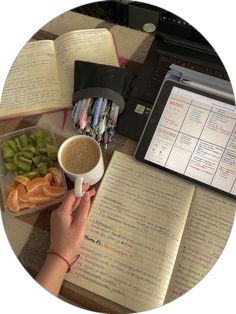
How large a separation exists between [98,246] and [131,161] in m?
0.21

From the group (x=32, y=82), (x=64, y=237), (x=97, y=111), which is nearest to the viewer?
(x=64, y=237)

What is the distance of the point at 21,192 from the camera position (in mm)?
725

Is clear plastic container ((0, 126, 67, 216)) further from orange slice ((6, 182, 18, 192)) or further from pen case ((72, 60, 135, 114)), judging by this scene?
pen case ((72, 60, 135, 114))

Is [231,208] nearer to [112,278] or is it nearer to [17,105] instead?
[112,278]

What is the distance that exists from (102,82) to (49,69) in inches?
7.0

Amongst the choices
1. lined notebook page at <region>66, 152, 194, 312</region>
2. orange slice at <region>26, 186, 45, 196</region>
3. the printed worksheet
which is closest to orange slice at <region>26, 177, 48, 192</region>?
orange slice at <region>26, 186, 45, 196</region>

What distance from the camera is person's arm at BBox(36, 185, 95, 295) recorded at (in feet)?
2.16

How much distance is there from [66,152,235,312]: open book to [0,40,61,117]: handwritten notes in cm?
26

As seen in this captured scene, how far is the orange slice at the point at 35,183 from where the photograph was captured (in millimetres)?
723

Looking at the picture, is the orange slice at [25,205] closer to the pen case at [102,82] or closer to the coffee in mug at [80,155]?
the coffee in mug at [80,155]

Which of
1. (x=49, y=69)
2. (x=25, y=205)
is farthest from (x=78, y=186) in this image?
(x=49, y=69)

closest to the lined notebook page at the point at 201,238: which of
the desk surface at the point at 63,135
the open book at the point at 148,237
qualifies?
the open book at the point at 148,237

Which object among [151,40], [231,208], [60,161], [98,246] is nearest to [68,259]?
[98,246]

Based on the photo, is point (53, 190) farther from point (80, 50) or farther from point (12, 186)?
point (80, 50)
